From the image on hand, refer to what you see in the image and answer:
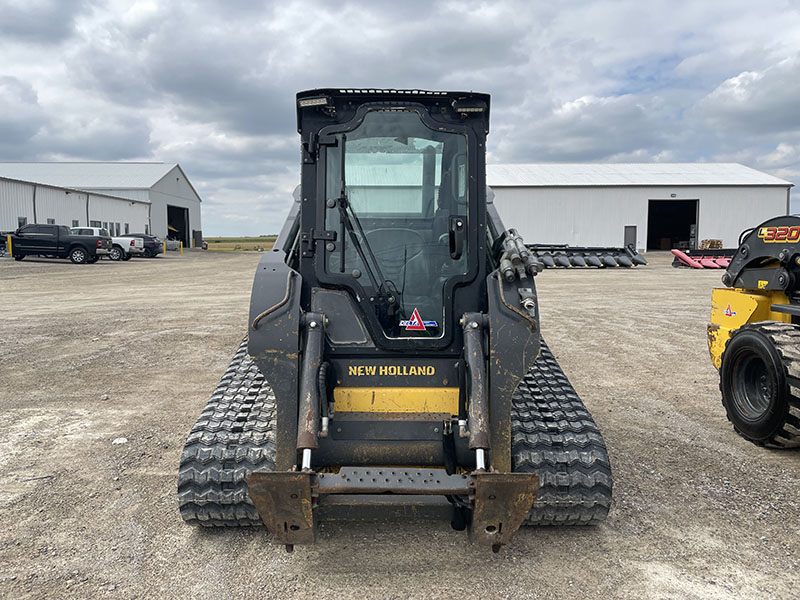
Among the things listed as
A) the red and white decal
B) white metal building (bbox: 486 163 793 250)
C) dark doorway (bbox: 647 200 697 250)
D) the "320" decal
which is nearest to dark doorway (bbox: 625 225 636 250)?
white metal building (bbox: 486 163 793 250)

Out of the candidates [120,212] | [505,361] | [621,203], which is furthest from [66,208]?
[505,361]

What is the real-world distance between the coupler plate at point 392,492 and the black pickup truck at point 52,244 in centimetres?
2956

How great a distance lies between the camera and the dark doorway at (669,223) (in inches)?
1845

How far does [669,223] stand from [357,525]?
166 ft

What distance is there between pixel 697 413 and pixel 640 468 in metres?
1.89

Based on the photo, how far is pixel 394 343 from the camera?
358 cm

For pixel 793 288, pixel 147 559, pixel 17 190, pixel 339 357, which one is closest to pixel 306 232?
pixel 339 357

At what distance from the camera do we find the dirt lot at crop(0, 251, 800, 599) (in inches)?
125

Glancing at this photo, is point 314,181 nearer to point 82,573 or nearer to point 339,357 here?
point 339,357

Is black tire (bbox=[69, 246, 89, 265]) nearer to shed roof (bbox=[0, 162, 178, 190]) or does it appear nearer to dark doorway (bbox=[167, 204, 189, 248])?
shed roof (bbox=[0, 162, 178, 190])

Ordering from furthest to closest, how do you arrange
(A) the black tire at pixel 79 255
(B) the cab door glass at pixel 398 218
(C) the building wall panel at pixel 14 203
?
(C) the building wall panel at pixel 14 203
(A) the black tire at pixel 79 255
(B) the cab door glass at pixel 398 218

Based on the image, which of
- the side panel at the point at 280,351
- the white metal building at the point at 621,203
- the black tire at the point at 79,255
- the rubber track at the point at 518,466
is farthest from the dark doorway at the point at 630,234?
the side panel at the point at 280,351

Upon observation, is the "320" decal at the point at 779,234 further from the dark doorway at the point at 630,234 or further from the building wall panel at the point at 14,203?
the building wall panel at the point at 14,203

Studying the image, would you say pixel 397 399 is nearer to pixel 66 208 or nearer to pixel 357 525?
pixel 357 525
